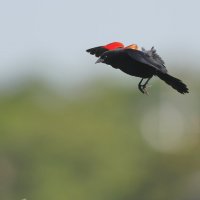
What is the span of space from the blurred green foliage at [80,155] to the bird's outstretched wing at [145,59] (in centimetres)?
4359

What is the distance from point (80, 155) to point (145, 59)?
51.8 metres

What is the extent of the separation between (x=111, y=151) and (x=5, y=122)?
551 cm

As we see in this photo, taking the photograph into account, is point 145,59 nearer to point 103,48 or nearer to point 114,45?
point 114,45

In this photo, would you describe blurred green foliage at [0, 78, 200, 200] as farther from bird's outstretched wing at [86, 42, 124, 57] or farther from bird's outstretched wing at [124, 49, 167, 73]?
bird's outstretched wing at [124, 49, 167, 73]

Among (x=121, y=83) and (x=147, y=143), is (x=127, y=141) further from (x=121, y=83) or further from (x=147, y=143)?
(x=121, y=83)

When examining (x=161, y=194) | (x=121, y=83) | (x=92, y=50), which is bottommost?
(x=121, y=83)

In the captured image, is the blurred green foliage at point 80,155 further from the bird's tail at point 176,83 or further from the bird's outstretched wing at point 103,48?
the bird's tail at point 176,83

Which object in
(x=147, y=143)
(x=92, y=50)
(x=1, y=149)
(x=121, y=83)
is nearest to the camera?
(x=92, y=50)

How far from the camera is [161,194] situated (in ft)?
186

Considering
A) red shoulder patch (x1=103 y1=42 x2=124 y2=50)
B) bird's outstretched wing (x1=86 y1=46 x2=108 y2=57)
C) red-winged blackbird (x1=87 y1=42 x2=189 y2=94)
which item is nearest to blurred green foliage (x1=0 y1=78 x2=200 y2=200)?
bird's outstretched wing (x1=86 y1=46 x2=108 y2=57)

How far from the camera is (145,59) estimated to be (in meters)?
9.17

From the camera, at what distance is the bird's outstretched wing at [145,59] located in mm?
9102

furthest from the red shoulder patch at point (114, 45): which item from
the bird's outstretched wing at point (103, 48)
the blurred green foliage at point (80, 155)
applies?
the blurred green foliage at point (80, 155)

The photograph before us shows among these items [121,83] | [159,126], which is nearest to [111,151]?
[159,126]
